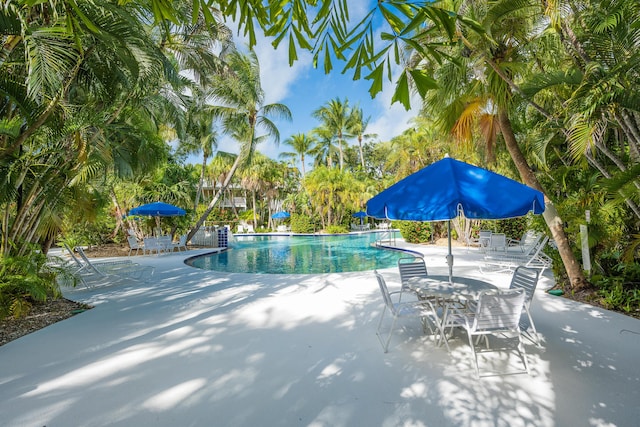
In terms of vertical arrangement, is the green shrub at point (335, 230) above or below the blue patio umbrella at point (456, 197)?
below

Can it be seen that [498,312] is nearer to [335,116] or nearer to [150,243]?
[150,243]

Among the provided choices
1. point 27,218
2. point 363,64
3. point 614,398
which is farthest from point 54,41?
point 614,398

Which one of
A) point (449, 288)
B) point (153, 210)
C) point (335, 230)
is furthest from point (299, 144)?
point (449, 288)

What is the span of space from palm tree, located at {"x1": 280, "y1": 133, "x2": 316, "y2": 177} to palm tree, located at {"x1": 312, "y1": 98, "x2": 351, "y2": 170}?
2.40 metres

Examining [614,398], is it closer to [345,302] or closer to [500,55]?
[345,302]

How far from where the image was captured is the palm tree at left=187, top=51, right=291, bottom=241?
54.5 feet

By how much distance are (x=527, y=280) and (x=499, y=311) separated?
1.21 meters

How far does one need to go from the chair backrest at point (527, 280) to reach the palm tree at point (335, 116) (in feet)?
102

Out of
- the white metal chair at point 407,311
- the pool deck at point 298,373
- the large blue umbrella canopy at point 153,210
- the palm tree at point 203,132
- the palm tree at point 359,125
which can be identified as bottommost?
the pool deck at point 298,373

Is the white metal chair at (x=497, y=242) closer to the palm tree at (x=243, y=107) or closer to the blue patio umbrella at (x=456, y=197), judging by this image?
the blue patio umbrella at (x=456, y=197)

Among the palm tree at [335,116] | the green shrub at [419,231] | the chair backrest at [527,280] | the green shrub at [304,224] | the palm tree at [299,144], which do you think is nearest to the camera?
the chair backrest at [527,280]

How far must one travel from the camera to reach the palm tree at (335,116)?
115ft

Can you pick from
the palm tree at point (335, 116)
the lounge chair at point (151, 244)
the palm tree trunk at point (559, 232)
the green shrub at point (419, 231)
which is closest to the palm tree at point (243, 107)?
the lounge chair at point (151, 244)

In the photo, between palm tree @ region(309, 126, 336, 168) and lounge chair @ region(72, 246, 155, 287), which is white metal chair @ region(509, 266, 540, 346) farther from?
palm tree @ region(309, 126, 336, 168)
